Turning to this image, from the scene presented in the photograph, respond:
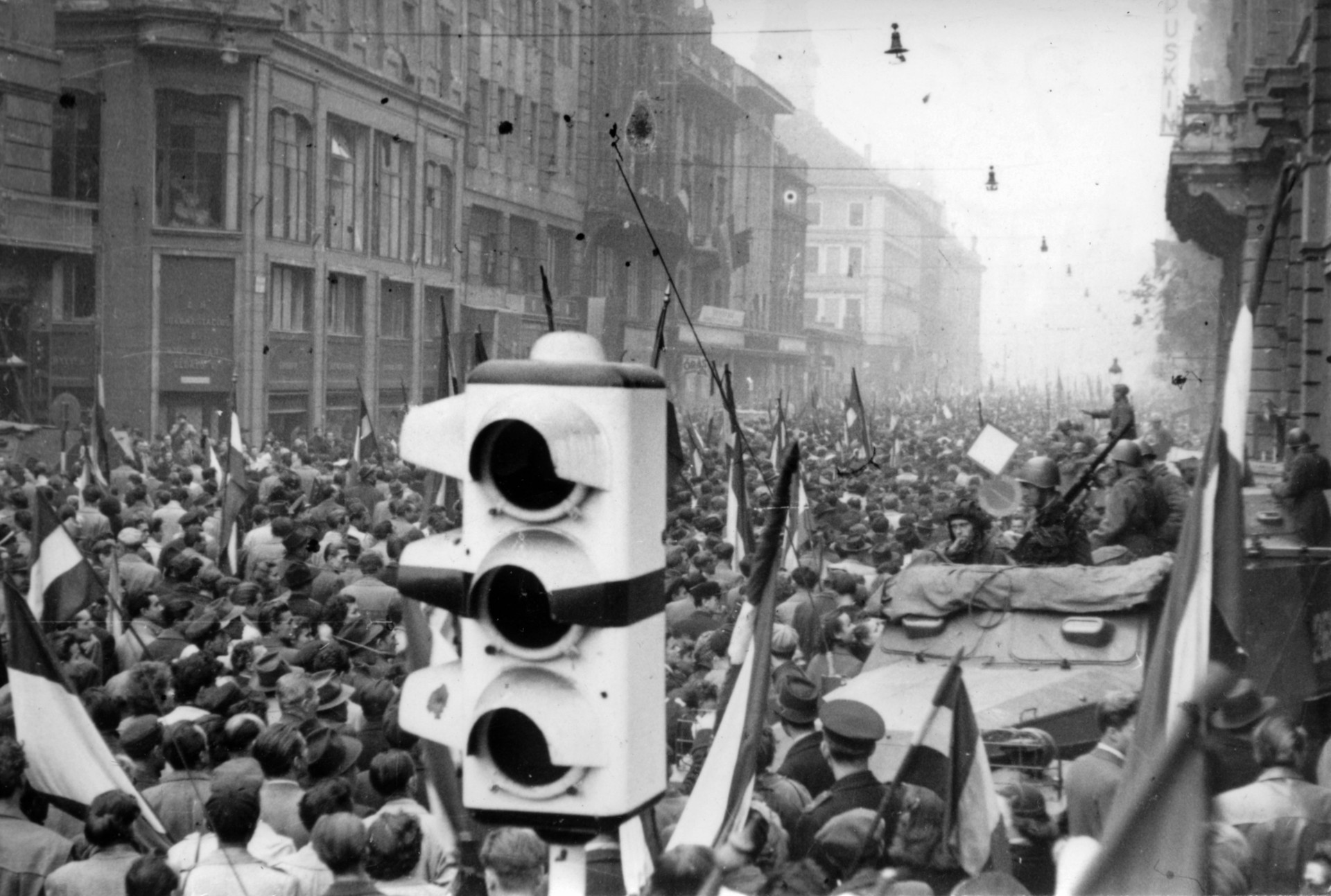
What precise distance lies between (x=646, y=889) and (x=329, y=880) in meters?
1.49

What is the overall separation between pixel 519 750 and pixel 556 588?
432mm

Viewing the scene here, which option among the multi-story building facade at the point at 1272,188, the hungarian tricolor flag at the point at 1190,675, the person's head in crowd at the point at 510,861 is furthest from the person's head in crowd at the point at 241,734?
the multi-story building facade at the point at 1272,188

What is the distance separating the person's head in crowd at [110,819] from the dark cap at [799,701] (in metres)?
2.84

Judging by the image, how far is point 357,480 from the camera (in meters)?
17.7

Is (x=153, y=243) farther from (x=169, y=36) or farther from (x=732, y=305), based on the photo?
(x=732, y=305)

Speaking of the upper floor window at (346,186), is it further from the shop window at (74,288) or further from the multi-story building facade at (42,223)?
the shop window at (74,288)

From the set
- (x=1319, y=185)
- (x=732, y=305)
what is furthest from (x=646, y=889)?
(x=732, y=305)

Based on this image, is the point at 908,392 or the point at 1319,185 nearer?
the point at 1319,185

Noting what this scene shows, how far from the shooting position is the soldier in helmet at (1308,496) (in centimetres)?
972

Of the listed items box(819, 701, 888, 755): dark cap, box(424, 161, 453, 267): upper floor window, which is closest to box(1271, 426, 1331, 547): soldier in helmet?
box(819, 701, 888, 755): dark cap

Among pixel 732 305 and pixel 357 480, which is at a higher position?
pixel 732 305

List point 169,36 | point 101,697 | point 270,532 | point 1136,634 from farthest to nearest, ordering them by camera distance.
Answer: point 169,36, point 270,532, point 1136,634, point 101,697

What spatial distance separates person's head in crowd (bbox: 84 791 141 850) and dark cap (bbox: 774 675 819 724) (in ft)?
9.32

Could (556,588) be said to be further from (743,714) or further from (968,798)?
(968,798)
